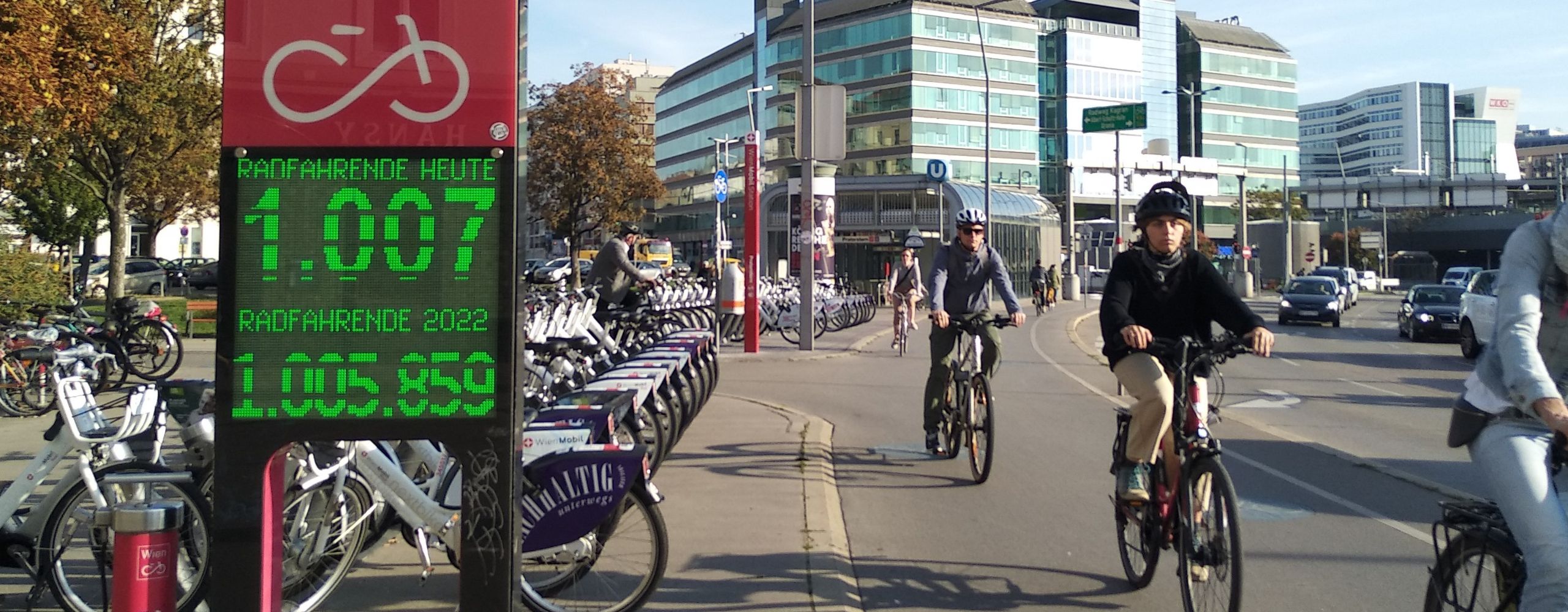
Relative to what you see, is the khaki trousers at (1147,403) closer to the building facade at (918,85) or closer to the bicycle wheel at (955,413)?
the bicycle wheel at (955,413)

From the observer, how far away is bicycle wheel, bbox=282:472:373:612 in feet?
15.9

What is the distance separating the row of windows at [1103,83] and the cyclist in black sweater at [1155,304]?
87375 mm

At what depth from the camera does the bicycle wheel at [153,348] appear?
45.5ft

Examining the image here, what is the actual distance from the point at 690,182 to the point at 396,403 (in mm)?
98828

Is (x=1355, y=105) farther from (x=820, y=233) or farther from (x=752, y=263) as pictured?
(x=752, y=263)

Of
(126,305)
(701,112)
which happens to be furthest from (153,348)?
(701,112)

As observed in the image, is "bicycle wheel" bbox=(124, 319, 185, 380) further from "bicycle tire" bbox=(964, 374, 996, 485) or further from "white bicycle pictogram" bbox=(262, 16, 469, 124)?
"white bicycle pictogram" bbox=(262, 16, 469, 124)

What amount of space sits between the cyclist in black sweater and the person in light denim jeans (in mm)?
1503

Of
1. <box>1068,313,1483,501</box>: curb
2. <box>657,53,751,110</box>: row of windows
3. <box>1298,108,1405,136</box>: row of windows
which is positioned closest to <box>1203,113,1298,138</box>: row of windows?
<box>657,53,751,110</box>: row of windows

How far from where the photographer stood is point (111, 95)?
619 inches

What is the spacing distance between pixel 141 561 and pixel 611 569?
165 centimetres

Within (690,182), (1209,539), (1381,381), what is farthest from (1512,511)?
(690,182)

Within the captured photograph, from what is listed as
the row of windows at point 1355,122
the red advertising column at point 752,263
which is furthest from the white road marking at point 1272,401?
the row of windows at point 1355,122

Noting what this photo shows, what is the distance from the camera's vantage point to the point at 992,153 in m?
80.8
